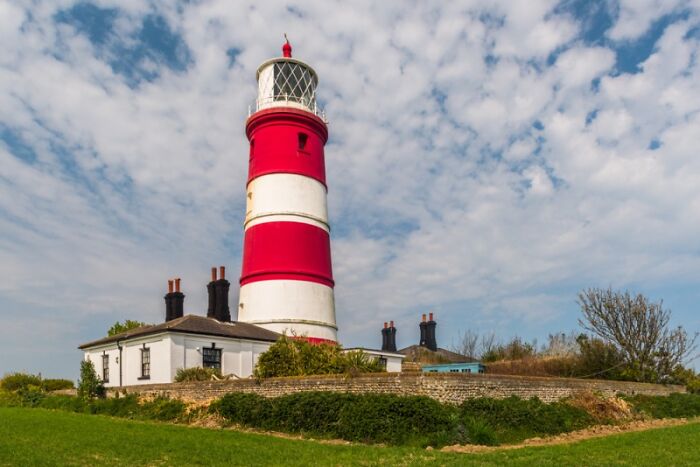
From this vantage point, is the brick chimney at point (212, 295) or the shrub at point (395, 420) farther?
the brick chimney at point (212, 295)

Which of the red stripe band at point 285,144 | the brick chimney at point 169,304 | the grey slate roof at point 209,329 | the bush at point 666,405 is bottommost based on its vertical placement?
the bush at point 666,405

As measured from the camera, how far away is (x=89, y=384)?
78.6 ft

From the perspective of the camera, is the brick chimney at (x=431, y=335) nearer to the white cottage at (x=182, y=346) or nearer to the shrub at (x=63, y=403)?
the white cottage at (x=182, y=346)

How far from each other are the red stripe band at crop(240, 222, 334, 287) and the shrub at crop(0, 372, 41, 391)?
11787 mm

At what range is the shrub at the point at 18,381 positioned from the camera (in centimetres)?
2891

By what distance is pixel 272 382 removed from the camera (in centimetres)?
1758

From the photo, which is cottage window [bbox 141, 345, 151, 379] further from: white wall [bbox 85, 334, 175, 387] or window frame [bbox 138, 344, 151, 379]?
white wall [bbox 85, 334, 175, 387]

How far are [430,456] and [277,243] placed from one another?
14.8 m

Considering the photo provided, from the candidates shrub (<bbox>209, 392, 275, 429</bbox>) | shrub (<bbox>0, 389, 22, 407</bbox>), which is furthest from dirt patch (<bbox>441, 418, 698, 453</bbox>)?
shrub (<bbox>0, 389, 22, 407</bbox>)

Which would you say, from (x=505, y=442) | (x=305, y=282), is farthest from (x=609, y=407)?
(x=305, y=282)

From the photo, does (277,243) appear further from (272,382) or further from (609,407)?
(609,407)

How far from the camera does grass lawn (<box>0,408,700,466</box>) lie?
36.9 feet

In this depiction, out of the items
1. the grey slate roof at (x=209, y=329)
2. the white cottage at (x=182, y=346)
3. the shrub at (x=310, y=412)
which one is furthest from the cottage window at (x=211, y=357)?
the shrub at (x=310, y=412)

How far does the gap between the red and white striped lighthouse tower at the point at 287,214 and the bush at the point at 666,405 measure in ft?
38.9
